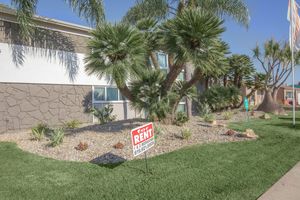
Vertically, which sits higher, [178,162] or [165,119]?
[165,119]

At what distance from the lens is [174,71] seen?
936cm

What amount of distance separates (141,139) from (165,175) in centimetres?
81

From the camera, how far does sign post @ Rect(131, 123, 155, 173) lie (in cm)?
529

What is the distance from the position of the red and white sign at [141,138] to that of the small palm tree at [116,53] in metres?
2.70

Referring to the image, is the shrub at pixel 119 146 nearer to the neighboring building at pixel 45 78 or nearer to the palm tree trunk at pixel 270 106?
the neighboring building at pixel 45 78

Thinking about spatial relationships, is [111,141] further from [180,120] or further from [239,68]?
[239,68]

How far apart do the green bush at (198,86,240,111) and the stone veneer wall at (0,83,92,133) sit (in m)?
7.08

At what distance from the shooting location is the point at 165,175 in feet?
17.9

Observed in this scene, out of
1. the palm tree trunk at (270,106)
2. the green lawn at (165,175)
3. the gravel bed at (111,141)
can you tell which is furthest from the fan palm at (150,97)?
the palm tree trunk at (270,106)

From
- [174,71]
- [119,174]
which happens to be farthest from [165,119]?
[119,174]

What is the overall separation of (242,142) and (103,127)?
4613mm

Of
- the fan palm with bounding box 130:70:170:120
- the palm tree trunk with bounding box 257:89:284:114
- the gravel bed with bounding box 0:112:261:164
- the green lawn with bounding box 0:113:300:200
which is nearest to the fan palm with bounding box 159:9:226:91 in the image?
the fan palm with bounding box 130:70:170:120

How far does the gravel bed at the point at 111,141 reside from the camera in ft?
23.6

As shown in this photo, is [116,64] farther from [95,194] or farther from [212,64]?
[95,194]
